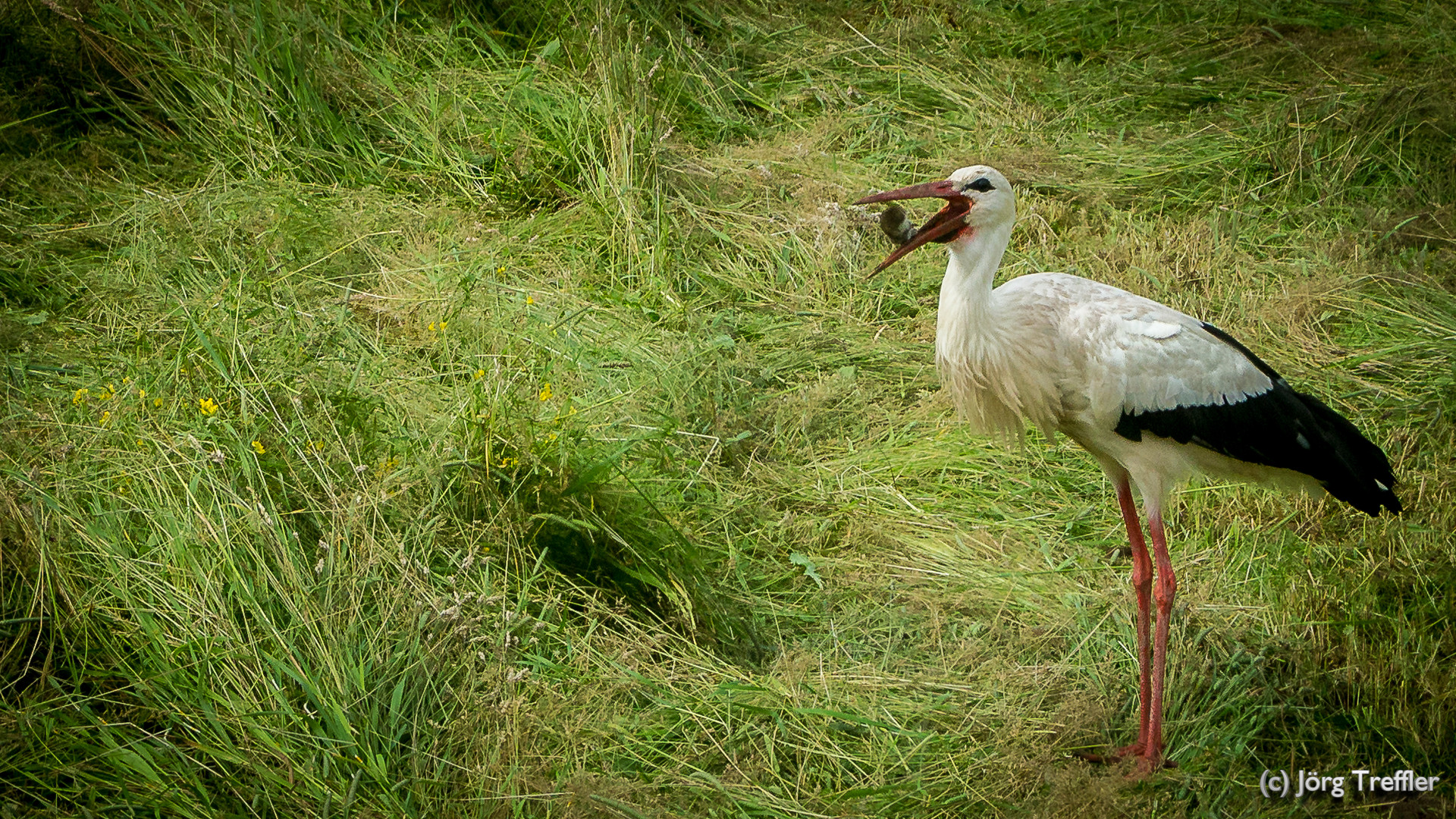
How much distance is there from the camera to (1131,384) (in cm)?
325

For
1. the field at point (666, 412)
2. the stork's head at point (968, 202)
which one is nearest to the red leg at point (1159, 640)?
the field at point (666, 412)

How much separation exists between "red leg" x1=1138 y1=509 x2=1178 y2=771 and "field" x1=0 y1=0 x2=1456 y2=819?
0.36 feet

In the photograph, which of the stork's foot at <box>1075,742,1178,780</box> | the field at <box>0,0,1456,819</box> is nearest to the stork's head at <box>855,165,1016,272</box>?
the field at <box>0,0,1456,819</box>

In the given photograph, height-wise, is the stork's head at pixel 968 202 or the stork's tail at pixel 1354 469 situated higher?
the stork's head at pixel 968 202

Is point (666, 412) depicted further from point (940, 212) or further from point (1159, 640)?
point (1159, 640)

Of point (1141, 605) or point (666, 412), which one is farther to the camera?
point (666, 412)

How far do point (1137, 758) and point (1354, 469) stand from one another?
1.01 metres

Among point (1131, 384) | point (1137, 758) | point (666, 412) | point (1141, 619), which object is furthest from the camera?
point (666, 412)

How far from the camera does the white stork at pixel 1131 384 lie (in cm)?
322

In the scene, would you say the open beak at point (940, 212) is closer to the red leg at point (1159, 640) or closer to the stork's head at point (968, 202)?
the stork's head at point (968, 202)

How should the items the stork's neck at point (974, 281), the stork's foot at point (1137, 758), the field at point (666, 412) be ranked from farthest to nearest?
1. the stork's neck at point (974, 281)
2. the stork's foot at point (1137, 758)
3. the field at point (666, 412)

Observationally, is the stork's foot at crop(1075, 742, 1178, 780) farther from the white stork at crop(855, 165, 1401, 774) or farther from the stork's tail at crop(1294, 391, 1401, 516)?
the stork's tail at crop(1294, 391, 1401, 516)

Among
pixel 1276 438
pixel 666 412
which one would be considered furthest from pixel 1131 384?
pixel 666 412

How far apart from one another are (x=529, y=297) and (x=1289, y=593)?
8.85ft
